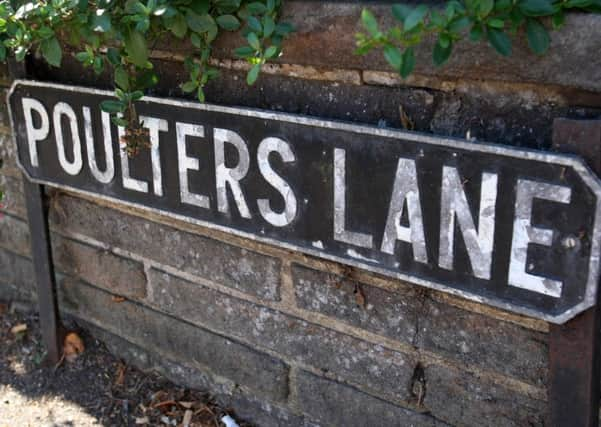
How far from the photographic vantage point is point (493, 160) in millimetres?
1633

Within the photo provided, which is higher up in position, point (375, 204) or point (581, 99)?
point (581, 99)

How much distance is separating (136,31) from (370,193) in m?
0.80

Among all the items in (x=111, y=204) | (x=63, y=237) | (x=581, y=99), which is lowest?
(x=63, y=237)

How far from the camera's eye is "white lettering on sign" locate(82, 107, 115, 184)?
8.11 feet

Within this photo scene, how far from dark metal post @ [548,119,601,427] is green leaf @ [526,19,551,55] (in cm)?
15

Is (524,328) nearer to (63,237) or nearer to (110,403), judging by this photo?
(110,403)

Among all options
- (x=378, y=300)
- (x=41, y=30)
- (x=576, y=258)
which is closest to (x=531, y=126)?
(x=576, y=258)

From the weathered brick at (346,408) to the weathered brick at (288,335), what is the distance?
0.15ft

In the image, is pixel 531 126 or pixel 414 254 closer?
pixel 531 126

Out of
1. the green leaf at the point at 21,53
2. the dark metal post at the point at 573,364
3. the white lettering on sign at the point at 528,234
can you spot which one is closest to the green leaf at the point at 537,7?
the dark metal post at the point at 573,364

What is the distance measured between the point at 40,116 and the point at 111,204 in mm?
393

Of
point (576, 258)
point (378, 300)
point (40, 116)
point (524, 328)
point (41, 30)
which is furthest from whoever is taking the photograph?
point (40, 116)

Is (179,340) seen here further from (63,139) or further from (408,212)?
(408,212)

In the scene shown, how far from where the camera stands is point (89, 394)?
2.88 metres
